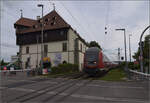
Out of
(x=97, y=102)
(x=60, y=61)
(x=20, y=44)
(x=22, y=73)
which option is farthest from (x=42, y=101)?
(x=20, y=44)

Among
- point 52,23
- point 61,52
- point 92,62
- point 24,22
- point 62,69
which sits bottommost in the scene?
point 62,69

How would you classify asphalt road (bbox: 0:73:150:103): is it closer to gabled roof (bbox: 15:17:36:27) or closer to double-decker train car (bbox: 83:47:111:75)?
double-decker train car (bbox: 83:47:111:75)

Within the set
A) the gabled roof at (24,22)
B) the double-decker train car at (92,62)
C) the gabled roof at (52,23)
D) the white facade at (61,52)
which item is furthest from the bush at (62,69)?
the gabled roof at (24,22)

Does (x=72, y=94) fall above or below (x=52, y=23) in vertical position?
below

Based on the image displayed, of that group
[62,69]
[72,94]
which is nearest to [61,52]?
[62,69]

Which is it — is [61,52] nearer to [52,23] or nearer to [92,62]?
[52,23]

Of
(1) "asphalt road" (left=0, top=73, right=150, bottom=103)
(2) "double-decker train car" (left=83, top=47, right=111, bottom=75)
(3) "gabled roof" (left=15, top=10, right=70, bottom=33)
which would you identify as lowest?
(1) "asphalt road" (left=0, top=73, right=150, bottom=103)

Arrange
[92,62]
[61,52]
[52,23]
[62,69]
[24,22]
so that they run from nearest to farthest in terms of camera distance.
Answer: [92,62]
[62,69]
[61,52]
[52,23]
[24,22]

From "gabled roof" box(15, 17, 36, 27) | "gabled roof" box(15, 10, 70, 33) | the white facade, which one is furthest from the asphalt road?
"gabled roof" box(15, 17, 36, 27)

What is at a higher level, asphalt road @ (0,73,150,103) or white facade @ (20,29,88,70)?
white facade @ (20,29,88,70)

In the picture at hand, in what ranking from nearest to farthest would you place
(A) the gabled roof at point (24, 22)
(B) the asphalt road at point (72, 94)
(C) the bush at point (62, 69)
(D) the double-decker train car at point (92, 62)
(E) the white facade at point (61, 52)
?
(B) the asphalt road at point (72, 94), (D) the double-decker train car at point (92, 62), (C) the bush at point (62, 69), (E) the white facade at point (61, 52), (A) the gabled roof at point (24, 22)

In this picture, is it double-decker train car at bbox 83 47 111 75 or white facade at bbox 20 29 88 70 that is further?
white facade at bbox 20 29 88 70

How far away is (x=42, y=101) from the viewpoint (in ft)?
23.1

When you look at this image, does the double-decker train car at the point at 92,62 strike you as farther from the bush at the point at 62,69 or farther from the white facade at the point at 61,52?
the white facade at the point at 61,52
